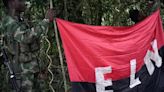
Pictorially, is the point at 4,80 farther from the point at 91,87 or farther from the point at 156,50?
the point at 156,50

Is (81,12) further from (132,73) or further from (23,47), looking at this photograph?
(23,47)

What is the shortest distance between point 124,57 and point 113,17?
2.48 meters

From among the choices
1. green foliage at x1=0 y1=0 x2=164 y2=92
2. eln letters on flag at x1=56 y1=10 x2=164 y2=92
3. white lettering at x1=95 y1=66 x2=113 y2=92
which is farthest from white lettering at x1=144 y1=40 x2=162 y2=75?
green foliage at x1=0 y1=0 x2=164 y2=92

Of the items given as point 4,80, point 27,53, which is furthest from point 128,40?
point 4,80

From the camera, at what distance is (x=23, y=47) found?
5023 millimetres

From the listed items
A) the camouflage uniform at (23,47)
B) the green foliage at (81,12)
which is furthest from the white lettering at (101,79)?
the green foliage at (81,12)

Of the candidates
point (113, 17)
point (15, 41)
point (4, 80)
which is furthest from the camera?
point (113, 17)

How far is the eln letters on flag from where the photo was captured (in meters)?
5.03

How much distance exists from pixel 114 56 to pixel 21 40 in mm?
1180

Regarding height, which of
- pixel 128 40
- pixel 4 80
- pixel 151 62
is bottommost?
pixel 4 80

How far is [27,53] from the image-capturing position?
508 cm

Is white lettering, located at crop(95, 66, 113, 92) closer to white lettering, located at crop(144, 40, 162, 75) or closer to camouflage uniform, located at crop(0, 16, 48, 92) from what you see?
white lettering, located at crop(144, 40, 162, 75)

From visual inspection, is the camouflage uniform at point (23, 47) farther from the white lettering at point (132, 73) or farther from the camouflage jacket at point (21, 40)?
the white lettering at point (132, 73)

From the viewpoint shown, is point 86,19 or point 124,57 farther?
point 86,19
